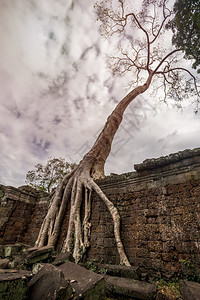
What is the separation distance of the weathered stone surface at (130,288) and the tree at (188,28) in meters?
8.38

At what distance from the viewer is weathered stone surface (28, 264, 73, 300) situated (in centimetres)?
124

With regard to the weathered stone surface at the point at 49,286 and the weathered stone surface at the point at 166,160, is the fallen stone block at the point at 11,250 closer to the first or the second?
the weathered stone surface at the point at 49,286

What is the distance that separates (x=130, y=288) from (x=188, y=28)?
950 cm

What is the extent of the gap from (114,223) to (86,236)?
30.2 inches

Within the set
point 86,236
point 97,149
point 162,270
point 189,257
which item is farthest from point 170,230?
point 97,149

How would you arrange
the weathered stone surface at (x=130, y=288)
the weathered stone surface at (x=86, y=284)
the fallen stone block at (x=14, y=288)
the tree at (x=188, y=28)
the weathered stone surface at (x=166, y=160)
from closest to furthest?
the fallen stone block at (x=14, y=288) < the weathered stone surface at (x=86, y=284) < the weathered stone surface at (x=130, y=288) < the weathered stone surface at (x=166, y=160) < the tree at (x=188, y=28)

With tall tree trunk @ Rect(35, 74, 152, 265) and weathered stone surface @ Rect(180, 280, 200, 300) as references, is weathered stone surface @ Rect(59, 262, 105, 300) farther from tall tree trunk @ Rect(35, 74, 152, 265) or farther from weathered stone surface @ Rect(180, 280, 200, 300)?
tall tree trunk @ Rect(35, 74, 152, 265)

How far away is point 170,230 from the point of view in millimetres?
2576

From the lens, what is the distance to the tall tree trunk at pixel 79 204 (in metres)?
3.20

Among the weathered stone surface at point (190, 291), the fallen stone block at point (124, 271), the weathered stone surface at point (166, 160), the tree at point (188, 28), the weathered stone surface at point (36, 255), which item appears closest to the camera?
the weathered stone surface at point (190, 291)

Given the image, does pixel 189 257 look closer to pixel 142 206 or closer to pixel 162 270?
pixel 162 270

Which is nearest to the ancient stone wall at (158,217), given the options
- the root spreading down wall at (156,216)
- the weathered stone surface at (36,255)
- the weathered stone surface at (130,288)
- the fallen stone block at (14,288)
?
the root spreading down wall at (156,216)

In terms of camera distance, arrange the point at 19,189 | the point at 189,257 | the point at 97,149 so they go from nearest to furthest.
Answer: the point at 189,257, the point at 19,189, the point at 97,149

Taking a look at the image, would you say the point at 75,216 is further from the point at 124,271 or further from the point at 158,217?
the point at 158,217
